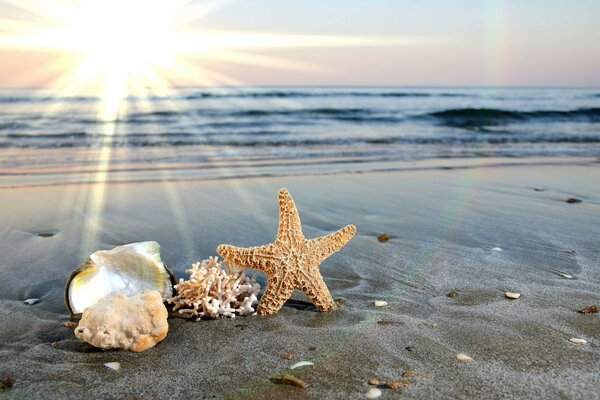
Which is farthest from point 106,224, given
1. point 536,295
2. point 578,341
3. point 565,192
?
point 565,192

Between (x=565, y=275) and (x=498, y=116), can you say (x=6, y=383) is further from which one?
(x=498, y=116)

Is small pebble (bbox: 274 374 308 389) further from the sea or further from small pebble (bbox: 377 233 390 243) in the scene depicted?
the sea

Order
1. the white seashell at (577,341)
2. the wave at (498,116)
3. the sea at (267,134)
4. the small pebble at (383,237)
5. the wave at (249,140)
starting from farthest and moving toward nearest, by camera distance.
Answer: the wave at (498,116) < the wave at (249,140) < the sea at (267,134) < the small pebble at (383,237) < the white seashell at (577,341)

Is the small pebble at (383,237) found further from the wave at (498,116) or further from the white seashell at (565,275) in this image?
the wave at (498,116)

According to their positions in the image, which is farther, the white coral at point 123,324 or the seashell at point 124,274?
the seashell at point 124,274

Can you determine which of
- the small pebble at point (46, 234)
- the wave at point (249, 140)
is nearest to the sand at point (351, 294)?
the small pebble at point (46, 234)

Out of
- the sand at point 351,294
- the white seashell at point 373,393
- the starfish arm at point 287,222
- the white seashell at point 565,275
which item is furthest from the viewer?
the white seashell at point 565,275

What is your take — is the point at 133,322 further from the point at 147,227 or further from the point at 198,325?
the point at 147,227
